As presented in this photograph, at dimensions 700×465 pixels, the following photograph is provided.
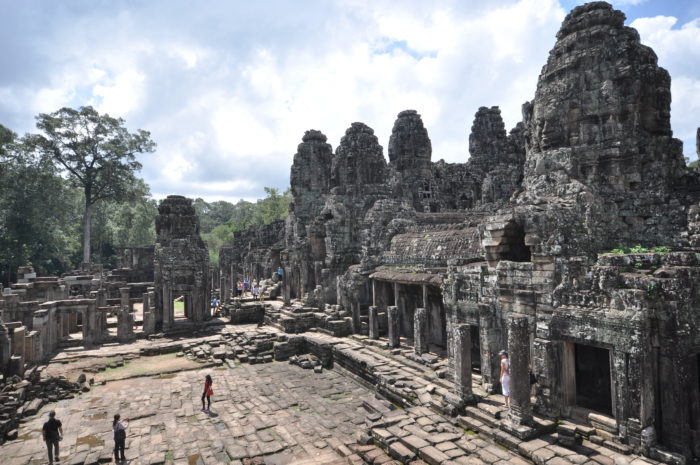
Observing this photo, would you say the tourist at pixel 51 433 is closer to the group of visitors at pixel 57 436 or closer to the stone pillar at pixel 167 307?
the group of visitors at pixel 57 436

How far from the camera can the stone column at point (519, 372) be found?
891cm

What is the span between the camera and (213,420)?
12.1m

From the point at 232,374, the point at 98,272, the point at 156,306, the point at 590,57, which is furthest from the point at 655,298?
the point at 98,272

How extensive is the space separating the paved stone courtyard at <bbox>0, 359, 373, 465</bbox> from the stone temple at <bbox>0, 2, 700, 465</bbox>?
8 centimetres

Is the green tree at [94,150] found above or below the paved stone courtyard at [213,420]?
above

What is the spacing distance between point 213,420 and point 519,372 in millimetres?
8515

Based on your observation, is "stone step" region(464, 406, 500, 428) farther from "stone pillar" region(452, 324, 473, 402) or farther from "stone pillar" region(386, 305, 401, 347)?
"stone pillar" region(386, 305, 401, 347)

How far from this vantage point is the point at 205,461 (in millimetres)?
9859

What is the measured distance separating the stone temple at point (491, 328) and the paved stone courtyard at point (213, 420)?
0.08 metres

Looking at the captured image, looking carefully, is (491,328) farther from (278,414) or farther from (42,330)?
(42,330)

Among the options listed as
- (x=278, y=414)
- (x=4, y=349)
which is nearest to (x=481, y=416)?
(x=278, y=414)

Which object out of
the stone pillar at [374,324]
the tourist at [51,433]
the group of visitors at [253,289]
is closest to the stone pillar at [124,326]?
the group of visitors at [253,289]

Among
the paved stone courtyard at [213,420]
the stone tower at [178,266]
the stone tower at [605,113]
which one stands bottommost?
the paved stone courtyard at [213,420]

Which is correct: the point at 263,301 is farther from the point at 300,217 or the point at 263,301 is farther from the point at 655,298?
the point at 655,298
